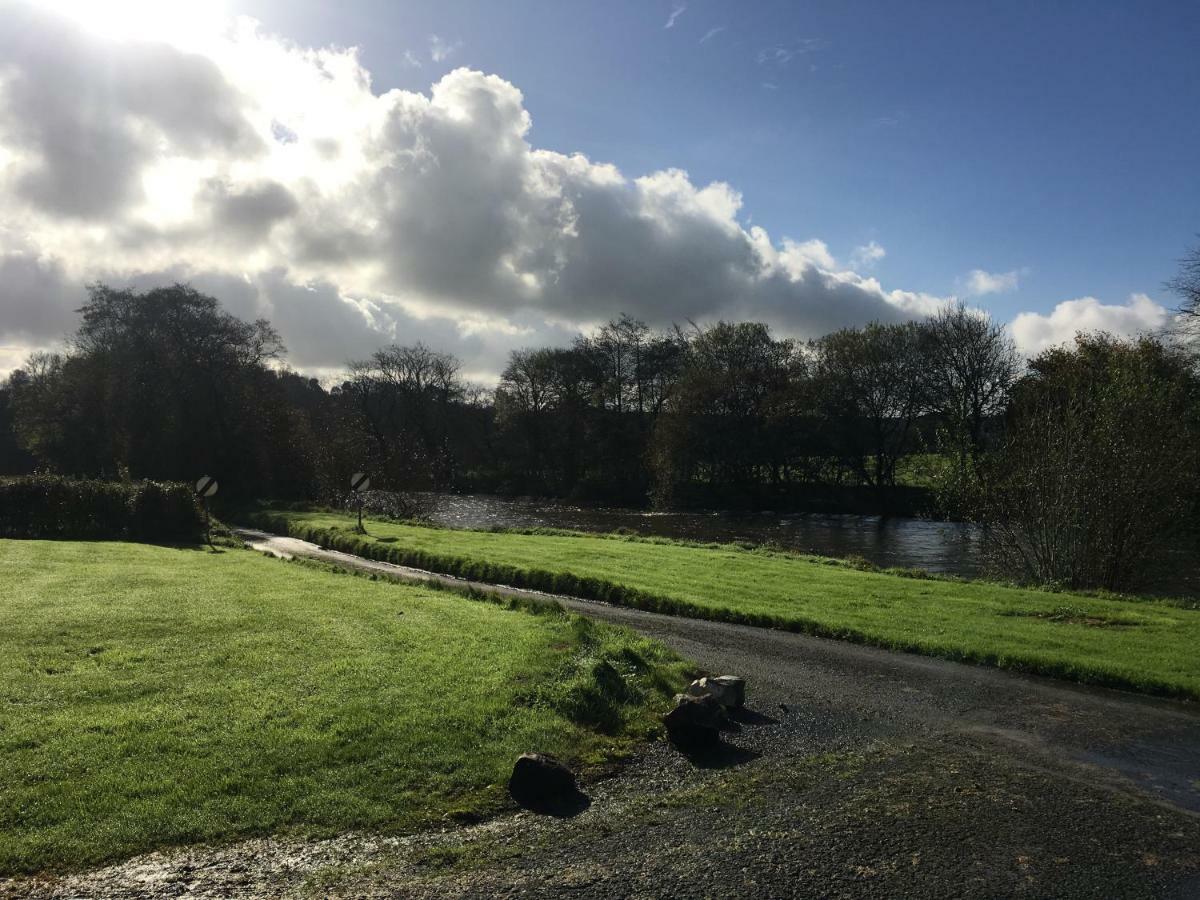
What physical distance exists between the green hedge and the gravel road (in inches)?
1022

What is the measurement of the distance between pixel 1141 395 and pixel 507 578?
1642 cm

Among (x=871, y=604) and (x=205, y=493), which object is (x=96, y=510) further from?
(x=871, y=604)

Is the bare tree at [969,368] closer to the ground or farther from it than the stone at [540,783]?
farther from it

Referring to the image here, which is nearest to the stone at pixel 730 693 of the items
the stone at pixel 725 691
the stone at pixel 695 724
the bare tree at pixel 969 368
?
the stone at pixel 725 691

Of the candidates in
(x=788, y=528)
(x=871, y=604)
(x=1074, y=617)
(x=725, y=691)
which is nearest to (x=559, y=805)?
(x=725, y=691)

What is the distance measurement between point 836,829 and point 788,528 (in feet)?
124

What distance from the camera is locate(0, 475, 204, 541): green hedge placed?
86.7 ft

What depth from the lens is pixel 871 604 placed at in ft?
49.8

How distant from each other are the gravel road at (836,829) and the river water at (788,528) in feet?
60.7

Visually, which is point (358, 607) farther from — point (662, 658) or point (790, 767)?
point (790, 767)

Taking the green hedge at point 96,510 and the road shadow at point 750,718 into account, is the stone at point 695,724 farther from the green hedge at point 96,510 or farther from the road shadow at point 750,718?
the green hedge at point 96,510

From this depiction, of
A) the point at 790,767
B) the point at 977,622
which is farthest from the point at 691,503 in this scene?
the point at 790,767

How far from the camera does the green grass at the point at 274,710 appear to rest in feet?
18.8

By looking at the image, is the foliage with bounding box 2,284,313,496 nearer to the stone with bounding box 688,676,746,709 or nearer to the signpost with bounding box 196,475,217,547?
the signpost with bounding box 196,475,217,547
